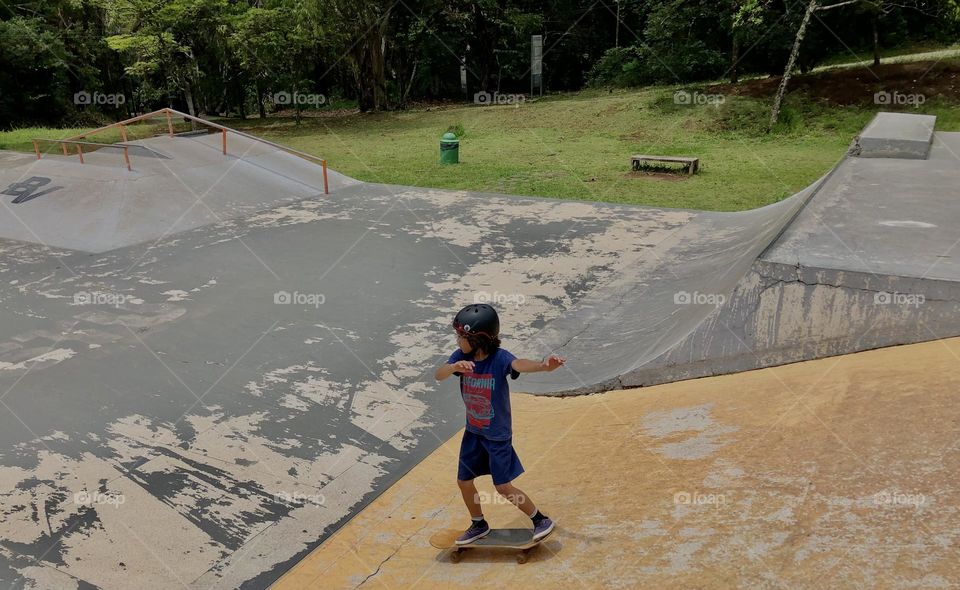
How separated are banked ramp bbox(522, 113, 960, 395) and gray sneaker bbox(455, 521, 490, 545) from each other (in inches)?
102

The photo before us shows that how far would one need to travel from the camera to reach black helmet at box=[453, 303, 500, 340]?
332 cm

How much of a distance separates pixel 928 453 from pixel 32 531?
17.6ft

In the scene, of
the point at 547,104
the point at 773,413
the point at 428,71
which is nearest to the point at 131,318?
the point at 773,413

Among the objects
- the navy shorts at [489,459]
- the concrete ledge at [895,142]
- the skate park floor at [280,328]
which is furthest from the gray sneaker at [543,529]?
the concrete ledge at [895,142]

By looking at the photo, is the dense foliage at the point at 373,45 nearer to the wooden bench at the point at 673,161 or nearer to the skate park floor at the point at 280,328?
the wooden bench at the point at 673,161

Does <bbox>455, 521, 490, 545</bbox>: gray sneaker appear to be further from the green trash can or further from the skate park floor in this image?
the green trash can

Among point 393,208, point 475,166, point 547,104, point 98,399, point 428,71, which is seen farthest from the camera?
point 428,71

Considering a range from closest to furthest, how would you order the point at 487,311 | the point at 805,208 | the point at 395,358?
the point at 487,311 → the point at 395,358 → the point at 805,208

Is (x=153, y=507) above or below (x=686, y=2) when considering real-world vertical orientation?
below

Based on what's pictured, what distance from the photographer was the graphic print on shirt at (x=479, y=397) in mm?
3432

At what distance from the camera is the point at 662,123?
23812mm

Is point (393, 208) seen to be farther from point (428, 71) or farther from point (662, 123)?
point (428, 71)

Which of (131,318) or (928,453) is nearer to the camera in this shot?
(928,453)

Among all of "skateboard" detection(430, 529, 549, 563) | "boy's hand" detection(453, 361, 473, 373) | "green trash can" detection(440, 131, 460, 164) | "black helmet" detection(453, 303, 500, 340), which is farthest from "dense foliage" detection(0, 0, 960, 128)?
"skateboard" detection(430, 529, 549, 563)
